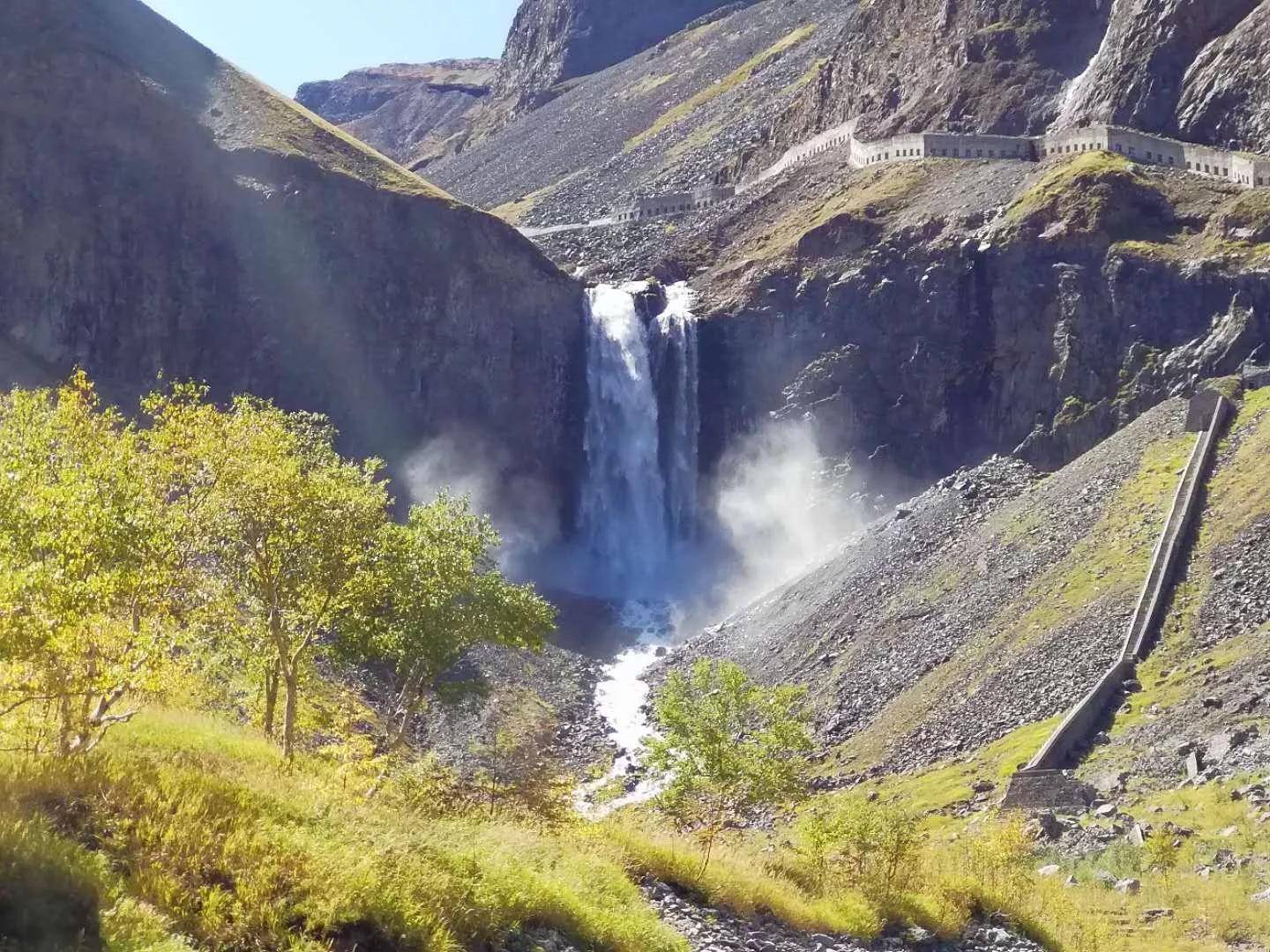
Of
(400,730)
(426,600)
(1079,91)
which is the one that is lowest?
(400,730)

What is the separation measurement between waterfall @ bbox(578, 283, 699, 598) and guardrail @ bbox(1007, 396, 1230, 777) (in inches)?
1406

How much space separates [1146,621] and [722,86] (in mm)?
146470

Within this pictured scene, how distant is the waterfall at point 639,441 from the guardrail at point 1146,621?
35705 mm

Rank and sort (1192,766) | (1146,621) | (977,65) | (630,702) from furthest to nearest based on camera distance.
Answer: (977,65)
(630,702)
(1146,621)
(1192,766)

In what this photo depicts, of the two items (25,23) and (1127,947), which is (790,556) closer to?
(1127,947)

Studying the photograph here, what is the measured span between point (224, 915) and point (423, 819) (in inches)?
173

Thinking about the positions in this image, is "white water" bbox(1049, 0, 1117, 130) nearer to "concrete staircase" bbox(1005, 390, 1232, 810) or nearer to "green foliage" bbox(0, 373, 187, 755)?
"concrete staircase" bbox(1005, 390, 1232, 810)

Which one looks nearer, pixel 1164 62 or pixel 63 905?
pixel 63 905

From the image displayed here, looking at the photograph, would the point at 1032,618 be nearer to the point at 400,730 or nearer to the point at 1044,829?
the point at 1044,829

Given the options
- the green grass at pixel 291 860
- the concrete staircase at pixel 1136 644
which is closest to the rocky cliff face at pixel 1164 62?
the concrete staircase at pixel 1136 644

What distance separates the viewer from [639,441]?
79.9 metres

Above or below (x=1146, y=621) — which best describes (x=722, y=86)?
above

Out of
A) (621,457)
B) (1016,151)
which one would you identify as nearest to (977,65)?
(1016,151)

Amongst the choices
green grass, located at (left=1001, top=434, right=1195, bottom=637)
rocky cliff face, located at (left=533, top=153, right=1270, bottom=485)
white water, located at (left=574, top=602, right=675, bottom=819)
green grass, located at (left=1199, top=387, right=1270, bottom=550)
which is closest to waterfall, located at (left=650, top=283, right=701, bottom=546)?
rocky cliff face, located at (left=533, top=153, right=1270, bottom=485)
